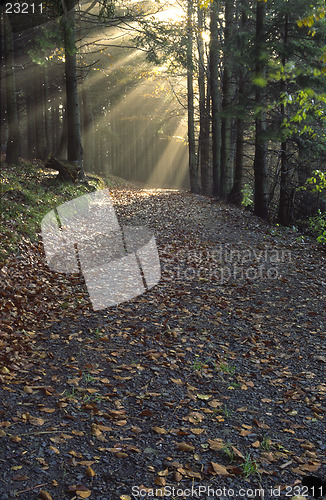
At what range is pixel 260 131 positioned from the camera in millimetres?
12828

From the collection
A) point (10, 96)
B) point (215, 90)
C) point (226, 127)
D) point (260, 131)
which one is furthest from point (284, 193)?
point (10, 96)

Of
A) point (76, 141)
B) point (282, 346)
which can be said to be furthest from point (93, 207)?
point (282, 346)

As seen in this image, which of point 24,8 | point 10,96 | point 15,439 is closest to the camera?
point 15,439

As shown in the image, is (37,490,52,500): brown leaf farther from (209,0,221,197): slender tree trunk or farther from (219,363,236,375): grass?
(209,0,221,197): slender tree trunk

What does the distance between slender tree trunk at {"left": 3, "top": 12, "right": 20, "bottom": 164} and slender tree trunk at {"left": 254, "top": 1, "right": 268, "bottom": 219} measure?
8.76 meters

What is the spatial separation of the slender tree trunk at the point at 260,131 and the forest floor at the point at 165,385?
5439mm

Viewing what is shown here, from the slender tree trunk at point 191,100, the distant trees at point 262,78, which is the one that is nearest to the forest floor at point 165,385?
the distant trees at point 262,78

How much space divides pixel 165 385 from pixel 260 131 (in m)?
10.4

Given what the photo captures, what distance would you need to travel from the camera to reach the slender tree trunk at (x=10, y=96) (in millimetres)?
14016

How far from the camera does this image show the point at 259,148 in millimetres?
13055

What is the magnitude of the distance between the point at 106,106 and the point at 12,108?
73.7 feet

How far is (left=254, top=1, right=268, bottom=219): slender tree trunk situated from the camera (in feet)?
39.5

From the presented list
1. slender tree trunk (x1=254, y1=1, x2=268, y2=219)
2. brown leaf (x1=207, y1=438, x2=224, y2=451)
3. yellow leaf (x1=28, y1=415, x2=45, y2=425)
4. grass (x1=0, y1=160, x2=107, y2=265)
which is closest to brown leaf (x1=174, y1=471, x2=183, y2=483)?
brown leaf (x1=207, y1=438, x2=224, y2=451)

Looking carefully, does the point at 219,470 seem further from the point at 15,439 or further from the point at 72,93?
the point at 72,93
